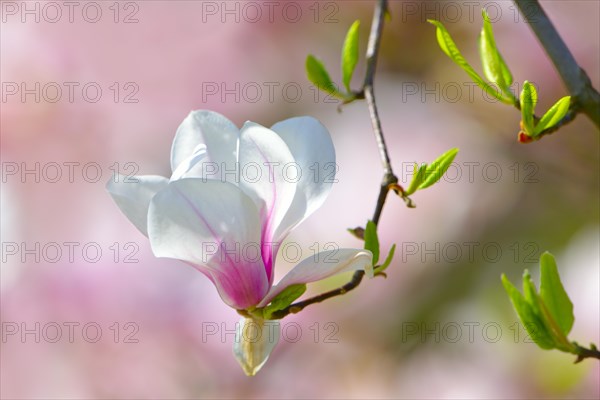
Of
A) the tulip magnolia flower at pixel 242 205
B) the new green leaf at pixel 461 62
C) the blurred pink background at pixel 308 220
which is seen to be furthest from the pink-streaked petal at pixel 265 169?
the blurred pink background at pixel 308 220

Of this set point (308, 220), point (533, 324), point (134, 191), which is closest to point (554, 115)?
point (533, 324)

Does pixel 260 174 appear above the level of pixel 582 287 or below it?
above

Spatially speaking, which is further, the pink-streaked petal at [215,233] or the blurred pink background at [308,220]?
the blurred pink background at [308,220]

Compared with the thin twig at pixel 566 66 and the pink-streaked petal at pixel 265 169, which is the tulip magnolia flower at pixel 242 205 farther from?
the thin twig at pixel 566 66

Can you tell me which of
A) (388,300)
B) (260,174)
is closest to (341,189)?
(388,300)

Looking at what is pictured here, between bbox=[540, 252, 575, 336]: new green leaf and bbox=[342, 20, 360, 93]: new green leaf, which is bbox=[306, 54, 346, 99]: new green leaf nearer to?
bbox=[342, 20, 360, 93]: new green leaf

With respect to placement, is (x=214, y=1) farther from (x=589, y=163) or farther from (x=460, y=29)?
(x=589, y=163)

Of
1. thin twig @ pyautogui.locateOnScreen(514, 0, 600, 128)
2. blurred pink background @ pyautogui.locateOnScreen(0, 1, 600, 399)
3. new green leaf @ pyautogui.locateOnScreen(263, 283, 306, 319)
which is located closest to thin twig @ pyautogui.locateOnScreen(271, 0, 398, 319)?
new green leaf @ pyautogui.locateOnScreen(263, 283, 306, 319)
